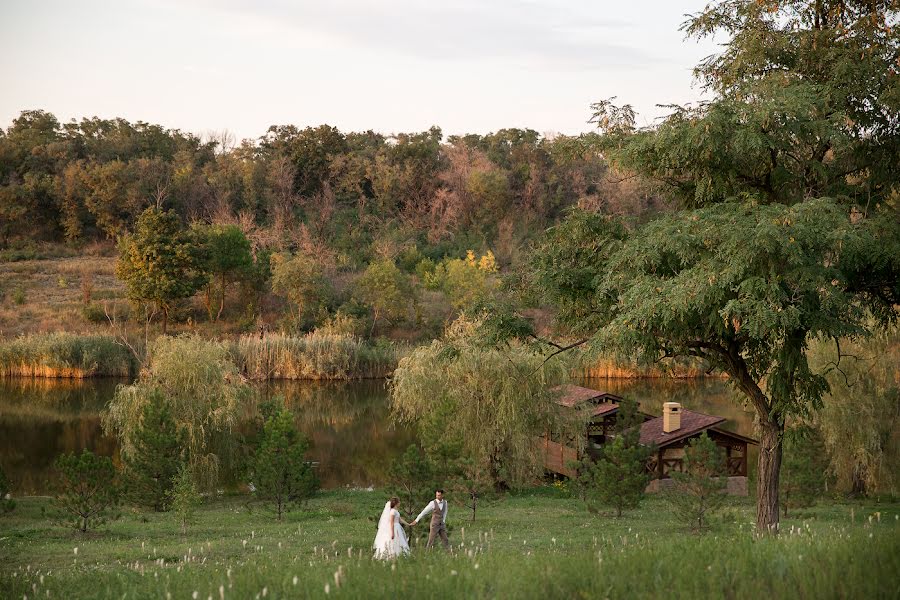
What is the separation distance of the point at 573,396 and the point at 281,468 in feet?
43.1

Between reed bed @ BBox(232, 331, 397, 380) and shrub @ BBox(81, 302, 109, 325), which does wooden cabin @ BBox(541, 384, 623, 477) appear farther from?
shrub @ BBox(81, 302, 109, 325)

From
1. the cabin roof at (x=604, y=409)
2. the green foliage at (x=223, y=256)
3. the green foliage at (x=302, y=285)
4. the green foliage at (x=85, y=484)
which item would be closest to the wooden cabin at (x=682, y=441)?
the cabin roof at (x=604, y=409)

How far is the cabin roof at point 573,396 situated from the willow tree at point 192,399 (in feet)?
33.8

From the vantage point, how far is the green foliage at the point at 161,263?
5731cm

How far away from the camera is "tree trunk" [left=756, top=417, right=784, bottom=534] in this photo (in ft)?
53.9

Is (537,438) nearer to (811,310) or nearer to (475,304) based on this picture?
(475,304)

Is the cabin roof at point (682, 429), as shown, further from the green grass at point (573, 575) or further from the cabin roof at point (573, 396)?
the green grass at point (573, 575)

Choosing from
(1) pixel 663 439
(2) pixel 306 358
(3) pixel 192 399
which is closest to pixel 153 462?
Result: (3) pixel 192 399

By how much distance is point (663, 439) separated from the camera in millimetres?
29641

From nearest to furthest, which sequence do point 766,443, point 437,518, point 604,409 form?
point 437,518
point 766,443
point 604,409

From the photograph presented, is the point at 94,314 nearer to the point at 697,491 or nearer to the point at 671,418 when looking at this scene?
the point at 671,418

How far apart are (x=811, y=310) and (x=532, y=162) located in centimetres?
7618

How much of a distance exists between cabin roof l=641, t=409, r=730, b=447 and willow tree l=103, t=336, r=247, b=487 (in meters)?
13.1

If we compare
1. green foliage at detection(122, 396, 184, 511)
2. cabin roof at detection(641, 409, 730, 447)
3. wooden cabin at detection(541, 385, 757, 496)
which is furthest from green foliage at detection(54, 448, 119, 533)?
cabin roof at detection(641, 409, 730, 447)
